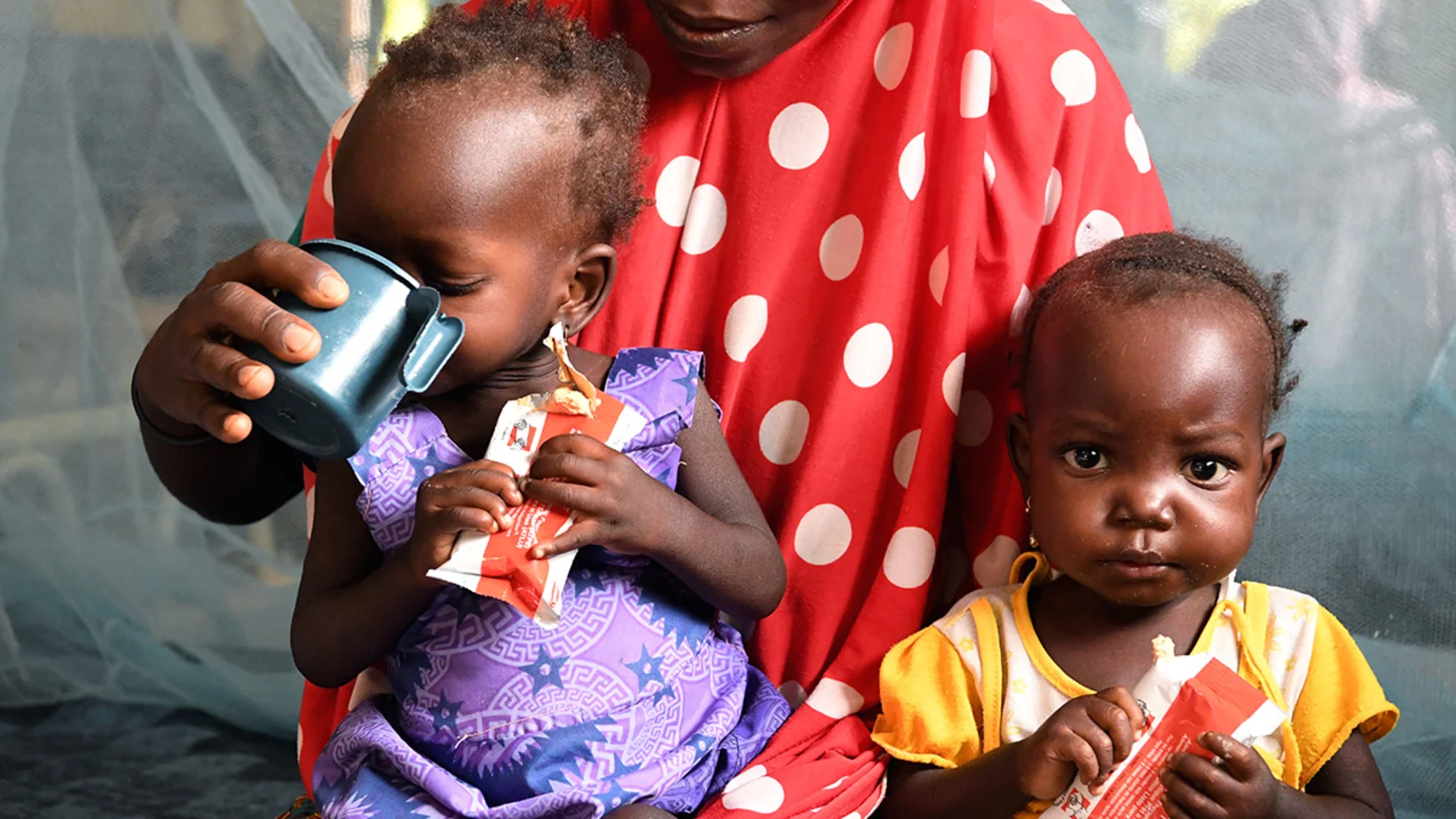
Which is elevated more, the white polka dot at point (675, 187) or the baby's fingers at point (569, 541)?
the white polka dot at point (675, 187)

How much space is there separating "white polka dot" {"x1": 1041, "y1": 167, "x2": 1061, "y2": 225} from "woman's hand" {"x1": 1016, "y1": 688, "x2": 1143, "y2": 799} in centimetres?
46

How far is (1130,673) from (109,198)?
1541mm

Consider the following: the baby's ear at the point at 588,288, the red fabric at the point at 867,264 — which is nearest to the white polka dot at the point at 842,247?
the red fabric at the point at 867,264

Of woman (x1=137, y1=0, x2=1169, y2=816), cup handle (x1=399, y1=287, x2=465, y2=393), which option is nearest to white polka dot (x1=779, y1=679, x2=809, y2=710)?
woman (x1=137, y1=0, x2=1169, y2=816)

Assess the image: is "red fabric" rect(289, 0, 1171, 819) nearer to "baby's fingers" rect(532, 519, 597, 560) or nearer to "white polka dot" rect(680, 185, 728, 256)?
"white polka dot" rect(680, 185, 728, 256)

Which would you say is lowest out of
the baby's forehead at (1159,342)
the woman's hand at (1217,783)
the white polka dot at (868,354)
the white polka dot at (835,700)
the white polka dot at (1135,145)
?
the white polka dot at (835,700)

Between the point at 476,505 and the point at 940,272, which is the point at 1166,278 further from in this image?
the point at 476,505

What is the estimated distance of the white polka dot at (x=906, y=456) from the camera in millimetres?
1268

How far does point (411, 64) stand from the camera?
3.64ft

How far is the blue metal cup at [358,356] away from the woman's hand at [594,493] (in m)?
0.11

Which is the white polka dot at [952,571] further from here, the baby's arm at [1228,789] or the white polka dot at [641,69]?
the white polka dot at [641,69]

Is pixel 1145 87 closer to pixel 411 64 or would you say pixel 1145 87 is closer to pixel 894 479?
pixel 894 479

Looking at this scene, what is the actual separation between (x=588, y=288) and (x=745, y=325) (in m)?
0.19

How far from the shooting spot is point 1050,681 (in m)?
1.17
